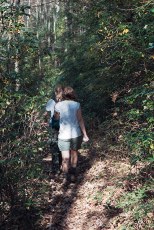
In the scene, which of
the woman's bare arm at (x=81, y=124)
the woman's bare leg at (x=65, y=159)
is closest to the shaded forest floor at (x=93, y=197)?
the woman's bare leg at (x=65, y=159)

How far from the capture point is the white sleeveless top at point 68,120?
7.23 metres

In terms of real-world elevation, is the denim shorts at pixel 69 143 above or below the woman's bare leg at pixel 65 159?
above

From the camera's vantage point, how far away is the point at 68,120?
7238mm

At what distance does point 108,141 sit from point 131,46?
3217 mm

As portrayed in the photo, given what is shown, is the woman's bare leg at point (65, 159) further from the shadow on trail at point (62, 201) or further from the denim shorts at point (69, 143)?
the shadow on trail at point (62, 201)

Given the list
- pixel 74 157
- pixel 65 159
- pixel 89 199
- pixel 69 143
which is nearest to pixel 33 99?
pixel 69 143

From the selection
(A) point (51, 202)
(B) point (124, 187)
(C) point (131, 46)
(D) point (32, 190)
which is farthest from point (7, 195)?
Result: (C) point (131, 46)

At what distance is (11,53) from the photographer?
657cm

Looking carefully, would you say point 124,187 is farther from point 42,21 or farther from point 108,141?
point 42,21

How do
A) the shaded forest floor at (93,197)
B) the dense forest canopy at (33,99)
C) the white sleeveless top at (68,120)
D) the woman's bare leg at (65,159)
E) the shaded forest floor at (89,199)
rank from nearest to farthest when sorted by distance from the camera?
the dense forest canopy at (33,99), the shaded forest floor at (89,199), the shaded forest floor at (93,197), the white sleeveless top at (68,120), the woman's bare leg at (65,159)

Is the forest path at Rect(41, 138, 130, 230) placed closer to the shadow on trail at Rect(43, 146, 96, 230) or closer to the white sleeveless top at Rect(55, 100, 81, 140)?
the shadow on trail at Rect(43, 146, 96, 230)

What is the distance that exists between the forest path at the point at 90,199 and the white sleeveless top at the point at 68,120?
3.41 feet

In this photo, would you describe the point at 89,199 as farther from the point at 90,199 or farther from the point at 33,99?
the point at 33,99

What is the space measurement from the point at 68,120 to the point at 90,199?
151 cm
